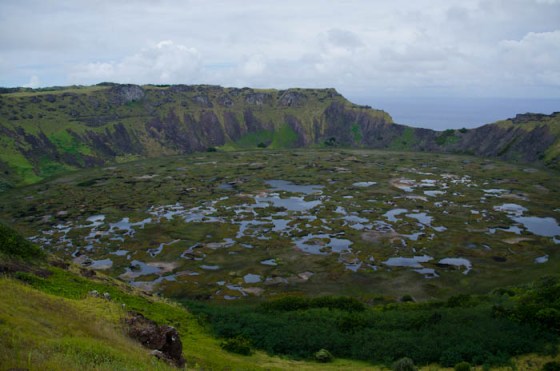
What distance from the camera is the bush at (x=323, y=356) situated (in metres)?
48.8

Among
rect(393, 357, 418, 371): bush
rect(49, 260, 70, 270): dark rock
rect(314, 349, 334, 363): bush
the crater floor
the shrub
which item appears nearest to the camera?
rect(393, 357, 418, 371): bush

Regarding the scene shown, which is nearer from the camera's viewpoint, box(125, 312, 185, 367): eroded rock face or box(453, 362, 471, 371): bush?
box(125, 312, 185, 367): eroded rock face

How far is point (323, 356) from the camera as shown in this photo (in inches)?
1930

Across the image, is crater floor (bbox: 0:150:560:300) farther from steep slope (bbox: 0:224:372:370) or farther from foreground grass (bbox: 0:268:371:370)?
foreground grass (bbox: 0:268:371:370)

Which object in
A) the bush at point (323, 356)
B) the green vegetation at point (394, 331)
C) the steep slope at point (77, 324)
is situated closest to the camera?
the steep slope at point (77, 324)

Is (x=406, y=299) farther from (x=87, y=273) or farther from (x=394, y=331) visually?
(x=87, y=273)

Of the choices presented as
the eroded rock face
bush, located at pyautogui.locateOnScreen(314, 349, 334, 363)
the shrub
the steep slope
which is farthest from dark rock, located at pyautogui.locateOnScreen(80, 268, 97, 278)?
the shrub

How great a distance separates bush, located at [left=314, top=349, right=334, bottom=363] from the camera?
48.8 meters

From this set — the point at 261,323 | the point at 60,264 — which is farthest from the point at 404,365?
the point at 60,264

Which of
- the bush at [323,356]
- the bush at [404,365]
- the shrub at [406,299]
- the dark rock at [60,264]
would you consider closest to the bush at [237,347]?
the bush at [323,356]

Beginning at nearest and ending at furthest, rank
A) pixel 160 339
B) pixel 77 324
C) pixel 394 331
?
pixel 77 324, pixel 160 339, pixel 394 331

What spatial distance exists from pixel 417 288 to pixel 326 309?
79.6 ft

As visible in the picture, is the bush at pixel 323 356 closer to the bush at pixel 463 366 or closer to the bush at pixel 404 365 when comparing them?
the bush at pixel 404 365

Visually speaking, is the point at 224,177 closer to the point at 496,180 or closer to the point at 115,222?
the point at 115,222
